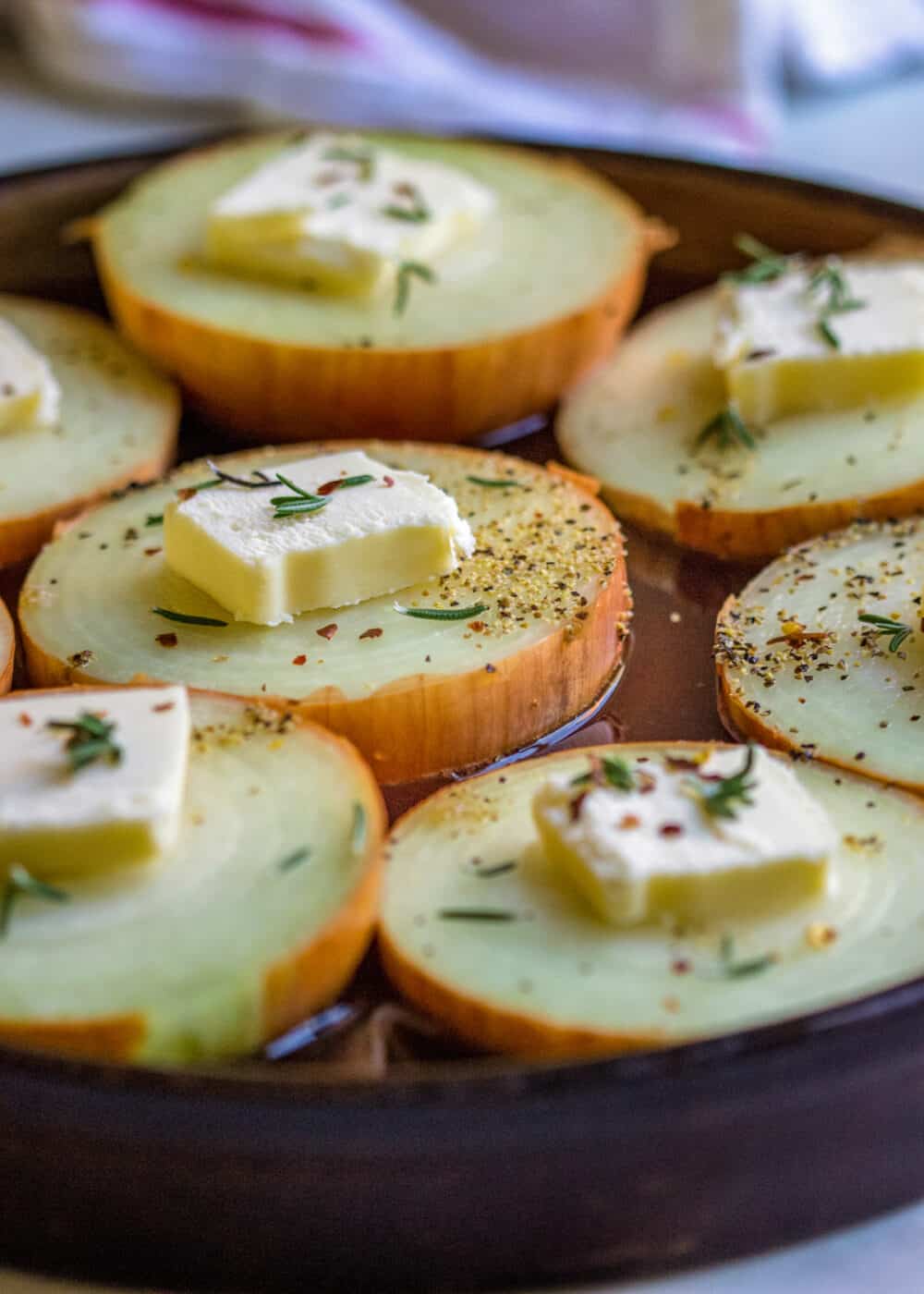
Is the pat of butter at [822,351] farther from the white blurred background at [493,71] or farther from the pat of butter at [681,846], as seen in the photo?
the white blurred background at [493,71]

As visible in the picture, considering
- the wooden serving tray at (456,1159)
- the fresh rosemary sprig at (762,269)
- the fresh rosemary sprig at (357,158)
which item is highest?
the fresh rosemary sprig at (357,158)

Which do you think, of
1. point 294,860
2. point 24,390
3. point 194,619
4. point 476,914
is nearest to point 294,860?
point 294,860

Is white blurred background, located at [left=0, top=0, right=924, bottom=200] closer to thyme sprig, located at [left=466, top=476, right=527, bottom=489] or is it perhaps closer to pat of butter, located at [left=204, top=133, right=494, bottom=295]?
pat of butter, located at [left=204, top=133, right=494, bottom=295]

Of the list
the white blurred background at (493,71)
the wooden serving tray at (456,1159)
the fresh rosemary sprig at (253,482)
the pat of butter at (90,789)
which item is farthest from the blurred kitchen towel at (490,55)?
the wooden serving tray at (456,1159)

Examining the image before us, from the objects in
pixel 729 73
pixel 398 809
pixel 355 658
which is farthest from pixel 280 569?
pixel 729 73

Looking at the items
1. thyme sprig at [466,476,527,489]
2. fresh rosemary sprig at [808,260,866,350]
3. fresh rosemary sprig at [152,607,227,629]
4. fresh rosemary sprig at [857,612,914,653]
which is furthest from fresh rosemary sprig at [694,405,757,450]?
fresh rosemary sprig at [152,607,227,629]

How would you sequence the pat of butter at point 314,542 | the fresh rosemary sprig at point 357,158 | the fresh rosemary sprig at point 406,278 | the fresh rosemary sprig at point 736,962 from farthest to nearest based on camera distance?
the fresh rosemary sprig at point 357,158, the fresh rosemary sprig at point 406,278, the pat of butter at point 314,542, the fresh rosemary sprig at point 736,962
